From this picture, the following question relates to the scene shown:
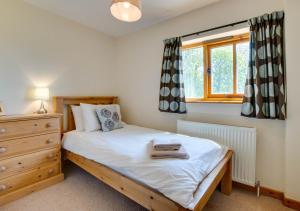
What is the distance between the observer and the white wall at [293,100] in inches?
65.6

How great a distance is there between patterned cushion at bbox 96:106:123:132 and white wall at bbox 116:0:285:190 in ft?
1.95

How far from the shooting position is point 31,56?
2342 mm

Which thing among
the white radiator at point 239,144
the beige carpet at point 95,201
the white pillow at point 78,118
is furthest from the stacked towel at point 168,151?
the white pillow at point 78,118

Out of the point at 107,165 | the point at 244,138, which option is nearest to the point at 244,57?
the point at 244,138

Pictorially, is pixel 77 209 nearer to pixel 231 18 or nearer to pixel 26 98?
pixel 26 98

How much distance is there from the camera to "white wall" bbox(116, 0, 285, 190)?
1905mm

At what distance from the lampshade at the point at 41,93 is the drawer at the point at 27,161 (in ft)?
2.35

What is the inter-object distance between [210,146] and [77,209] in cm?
149

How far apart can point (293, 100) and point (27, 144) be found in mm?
2908

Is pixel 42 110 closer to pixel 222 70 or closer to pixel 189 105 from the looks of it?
pixel 189 105

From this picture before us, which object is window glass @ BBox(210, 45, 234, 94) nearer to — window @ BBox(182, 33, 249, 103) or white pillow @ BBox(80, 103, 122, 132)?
window @ BBox(182, 33, 249, 103)

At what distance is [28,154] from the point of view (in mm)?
2010

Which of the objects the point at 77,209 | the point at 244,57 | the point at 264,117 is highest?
the point at 244,57

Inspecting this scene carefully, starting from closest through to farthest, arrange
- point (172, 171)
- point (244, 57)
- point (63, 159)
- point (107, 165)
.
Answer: point (172, 171) → point (107, 165) → point (244, 57) → point (63, 159)
